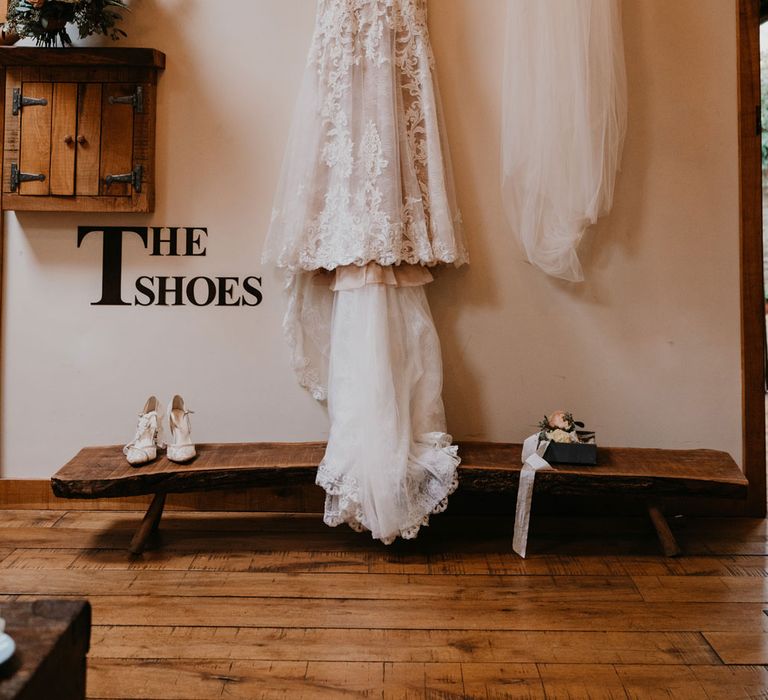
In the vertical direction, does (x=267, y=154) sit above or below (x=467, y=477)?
above

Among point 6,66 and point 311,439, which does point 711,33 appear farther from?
point 6,66

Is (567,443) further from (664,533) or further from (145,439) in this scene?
(145,439)

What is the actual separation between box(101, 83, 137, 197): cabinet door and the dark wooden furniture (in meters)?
1.89

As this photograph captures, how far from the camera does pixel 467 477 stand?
2.53m

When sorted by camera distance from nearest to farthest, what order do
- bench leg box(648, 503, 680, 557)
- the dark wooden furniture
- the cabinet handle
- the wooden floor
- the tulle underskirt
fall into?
the dark wooden furniture
the wooden floor
the tulle underskirt
bench leg box(648, 503, 680, 557)
the cabinet handle

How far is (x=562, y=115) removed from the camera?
260 cm

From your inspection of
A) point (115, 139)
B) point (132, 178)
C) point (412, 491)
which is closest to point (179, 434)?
point (412, 491)

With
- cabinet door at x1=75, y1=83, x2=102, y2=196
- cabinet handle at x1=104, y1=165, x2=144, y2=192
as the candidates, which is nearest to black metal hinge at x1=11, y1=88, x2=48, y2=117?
cabinet door at x1=75, y1=83, x2=102, y2=196

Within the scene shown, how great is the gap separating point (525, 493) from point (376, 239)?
3.33 ft

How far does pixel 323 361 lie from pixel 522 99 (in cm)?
124

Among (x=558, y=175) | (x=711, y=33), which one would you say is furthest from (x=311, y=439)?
(x=711, y=33)

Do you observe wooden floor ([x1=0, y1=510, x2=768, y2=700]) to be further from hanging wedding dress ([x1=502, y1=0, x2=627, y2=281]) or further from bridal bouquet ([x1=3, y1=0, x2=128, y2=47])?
bridal bouquet ([x1=3, y1=0, x2=128, y2=47])

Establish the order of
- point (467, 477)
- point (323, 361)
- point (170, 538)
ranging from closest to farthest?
point (467, 477) → point (170, 538) → point (323, 361)

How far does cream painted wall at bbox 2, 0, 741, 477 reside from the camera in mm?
2854
